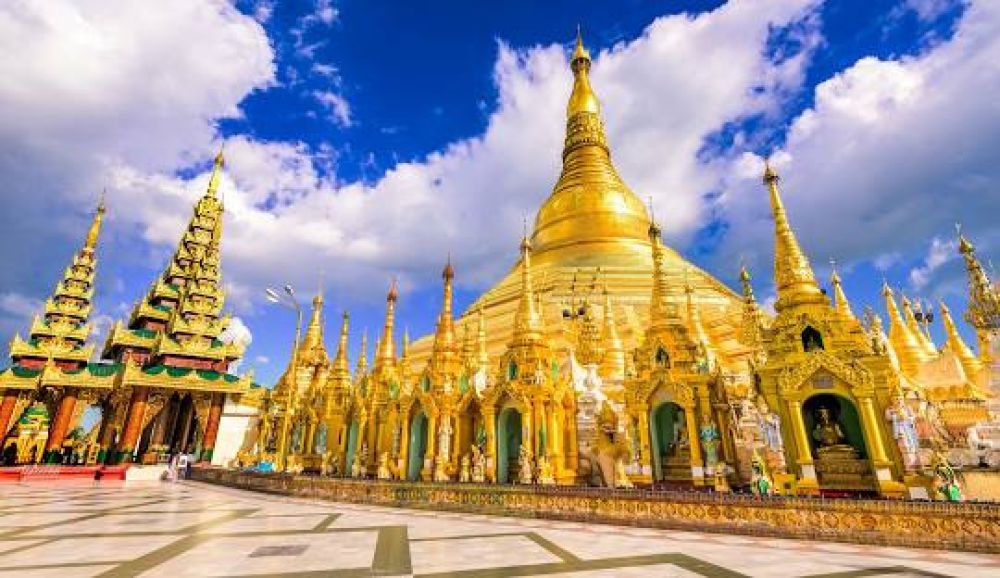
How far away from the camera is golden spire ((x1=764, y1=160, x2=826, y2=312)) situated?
465 inches

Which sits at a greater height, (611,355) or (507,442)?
(611,355)

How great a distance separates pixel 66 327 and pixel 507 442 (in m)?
34.3

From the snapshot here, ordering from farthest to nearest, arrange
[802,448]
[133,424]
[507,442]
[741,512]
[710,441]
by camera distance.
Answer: [133,424] < [507,442] < [710,441] < [802,448] < [741,512]

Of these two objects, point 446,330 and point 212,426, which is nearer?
point 446,330

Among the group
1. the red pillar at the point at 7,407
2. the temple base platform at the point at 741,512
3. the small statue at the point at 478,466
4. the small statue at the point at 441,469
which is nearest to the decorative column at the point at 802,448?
the temple base platform at the point at 741,512

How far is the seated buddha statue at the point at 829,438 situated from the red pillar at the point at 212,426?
32543mm

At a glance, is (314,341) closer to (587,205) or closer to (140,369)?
(140,369)

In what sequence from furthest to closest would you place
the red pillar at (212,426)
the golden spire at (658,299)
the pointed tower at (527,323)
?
the red pillar at (212,426) → the pointed tower at (527,323) → the golden spire at (658,299)

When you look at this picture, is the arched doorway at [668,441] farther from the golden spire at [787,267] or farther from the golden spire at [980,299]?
the golden spire at [980,299]

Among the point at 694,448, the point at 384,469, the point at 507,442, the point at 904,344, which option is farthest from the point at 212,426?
the point at 904,344

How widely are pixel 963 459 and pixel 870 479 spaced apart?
431 cm

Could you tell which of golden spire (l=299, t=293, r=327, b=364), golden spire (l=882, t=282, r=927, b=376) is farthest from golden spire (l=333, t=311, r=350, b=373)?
golden spire (l=882, t=282, r=927, b=376)

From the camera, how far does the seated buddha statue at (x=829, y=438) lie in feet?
33.0

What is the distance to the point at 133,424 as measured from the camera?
28.0 meters
